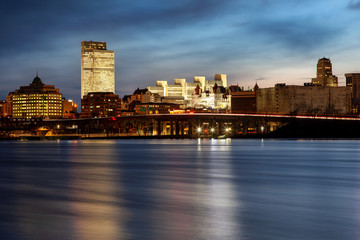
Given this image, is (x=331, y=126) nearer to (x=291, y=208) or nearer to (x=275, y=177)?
(x=275, y=177)

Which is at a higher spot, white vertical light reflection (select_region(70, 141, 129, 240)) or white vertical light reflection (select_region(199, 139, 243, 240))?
white vertical light reflection (select_region(70, 141, 129, 240))

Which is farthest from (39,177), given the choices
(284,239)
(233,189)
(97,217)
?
(284,239)

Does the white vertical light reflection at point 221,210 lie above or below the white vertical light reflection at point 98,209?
below

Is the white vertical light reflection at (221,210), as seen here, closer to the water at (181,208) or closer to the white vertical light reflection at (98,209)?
the water at (181,208)

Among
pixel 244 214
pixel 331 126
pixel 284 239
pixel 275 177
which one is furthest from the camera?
pixel 331 126

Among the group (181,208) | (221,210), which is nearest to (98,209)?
(181,208)

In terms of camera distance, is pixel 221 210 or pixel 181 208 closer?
pixel 221 210

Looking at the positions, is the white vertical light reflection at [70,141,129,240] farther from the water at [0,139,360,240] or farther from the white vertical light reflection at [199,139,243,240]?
the white vertical light reflection at [199,139,243,240]

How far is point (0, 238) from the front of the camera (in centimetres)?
1609

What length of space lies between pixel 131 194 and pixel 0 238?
457 inches

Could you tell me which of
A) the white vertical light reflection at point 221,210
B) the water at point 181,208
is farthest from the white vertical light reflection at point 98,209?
the white vertical light reflection at point 221,210

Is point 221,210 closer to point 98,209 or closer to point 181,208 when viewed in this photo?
point 181,208

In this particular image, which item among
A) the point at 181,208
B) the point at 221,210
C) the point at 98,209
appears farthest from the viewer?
the point at 181,208

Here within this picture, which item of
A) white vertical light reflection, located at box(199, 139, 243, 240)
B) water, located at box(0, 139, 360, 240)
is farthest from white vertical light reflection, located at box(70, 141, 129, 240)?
white vertical light reflection, located at box(199, 139, 243, 240)
